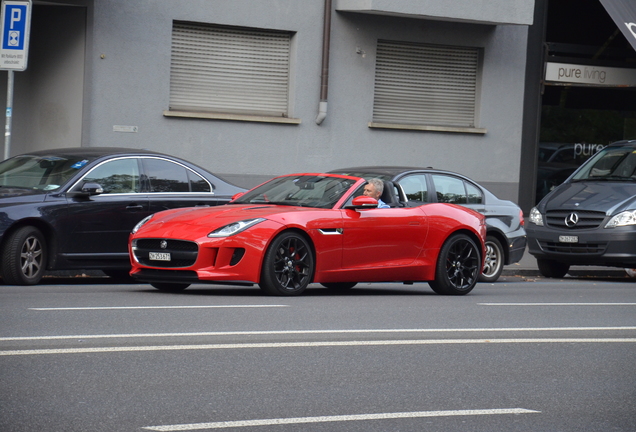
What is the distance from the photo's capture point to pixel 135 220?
12336mm

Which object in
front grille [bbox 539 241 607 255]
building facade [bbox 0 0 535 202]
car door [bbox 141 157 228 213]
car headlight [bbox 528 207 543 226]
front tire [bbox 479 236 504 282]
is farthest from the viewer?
building facade [bbox 0 0 535 202]

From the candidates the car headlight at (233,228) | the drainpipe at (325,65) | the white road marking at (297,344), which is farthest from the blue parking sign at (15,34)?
the drainpipe at (325,65)

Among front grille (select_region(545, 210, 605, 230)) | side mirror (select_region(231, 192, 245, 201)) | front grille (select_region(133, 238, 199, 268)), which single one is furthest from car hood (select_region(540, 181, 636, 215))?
front grille (select_region(133, 238, 199, 268))

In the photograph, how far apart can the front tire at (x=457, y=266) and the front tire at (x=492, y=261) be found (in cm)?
242

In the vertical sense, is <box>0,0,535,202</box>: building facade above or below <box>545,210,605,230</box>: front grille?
above

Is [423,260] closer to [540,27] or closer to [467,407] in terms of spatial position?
[467,407]

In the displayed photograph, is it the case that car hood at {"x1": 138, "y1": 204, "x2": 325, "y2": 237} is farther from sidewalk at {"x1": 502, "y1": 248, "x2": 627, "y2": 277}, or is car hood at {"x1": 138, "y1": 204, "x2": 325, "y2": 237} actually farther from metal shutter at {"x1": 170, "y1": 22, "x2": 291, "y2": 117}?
metal shutter at {"x1": 170, "y1": 22, "x2": 291, "y2": 117}

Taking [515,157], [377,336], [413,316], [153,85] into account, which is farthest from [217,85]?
[377,336]

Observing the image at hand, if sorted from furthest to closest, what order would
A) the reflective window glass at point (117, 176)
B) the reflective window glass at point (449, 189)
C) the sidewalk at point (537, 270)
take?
the sidewalk at point (537, 270)
the reflective window glass at point (449, 189)
the reflective window glass at point (117, 176)

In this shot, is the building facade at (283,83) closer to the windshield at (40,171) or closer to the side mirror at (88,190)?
the windshield at (40,171)

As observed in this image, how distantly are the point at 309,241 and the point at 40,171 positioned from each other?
11.3 ft

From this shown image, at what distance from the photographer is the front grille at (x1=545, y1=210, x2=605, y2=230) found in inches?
625

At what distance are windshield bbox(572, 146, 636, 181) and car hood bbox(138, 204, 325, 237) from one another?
7128mm

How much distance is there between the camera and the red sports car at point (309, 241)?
10469mm
